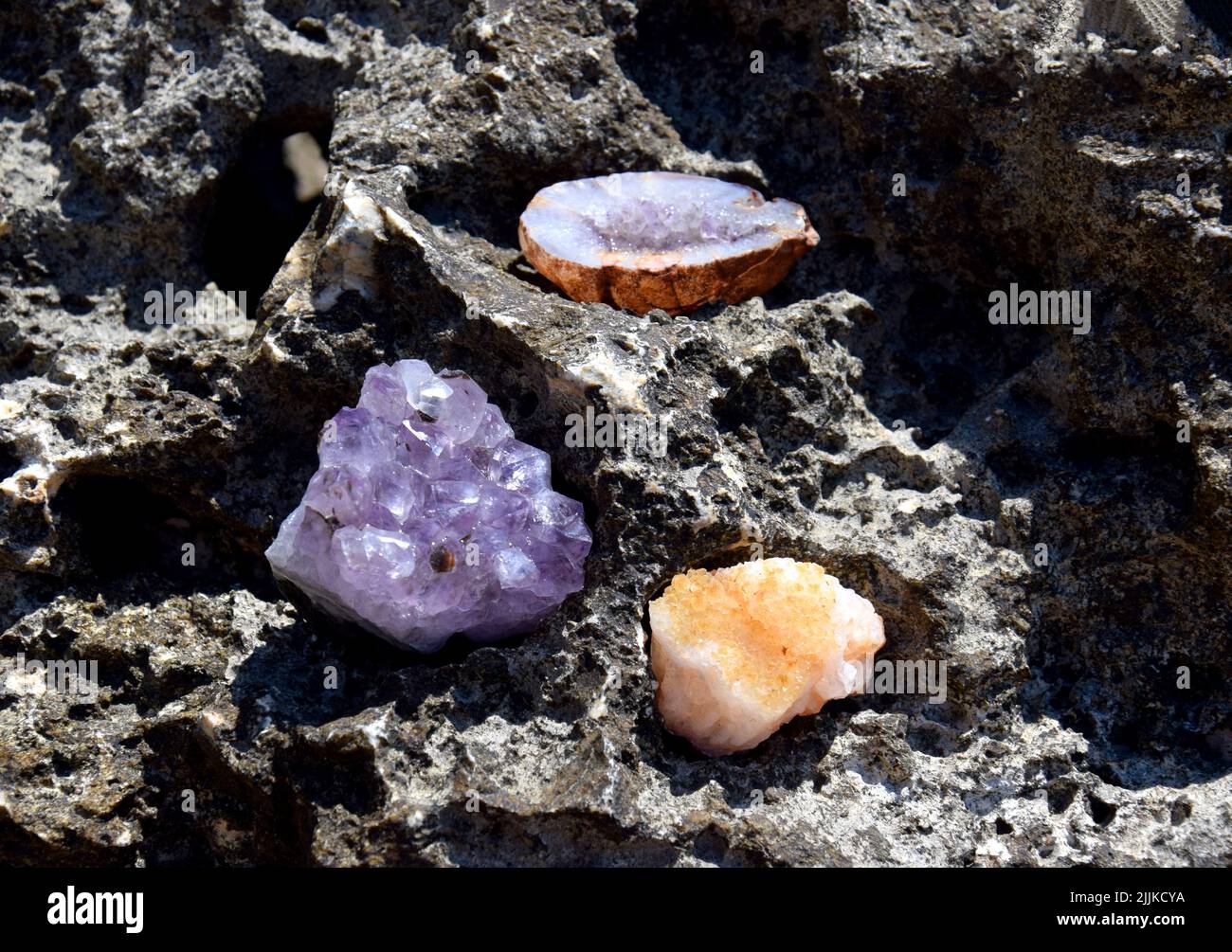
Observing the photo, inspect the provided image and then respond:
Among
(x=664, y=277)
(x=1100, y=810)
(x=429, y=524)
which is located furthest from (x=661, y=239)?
(x=1100, y=810)

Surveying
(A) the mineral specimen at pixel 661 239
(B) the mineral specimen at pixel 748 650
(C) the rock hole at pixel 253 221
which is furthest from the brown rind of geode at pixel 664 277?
(C) the rock hole at pixel 253 221

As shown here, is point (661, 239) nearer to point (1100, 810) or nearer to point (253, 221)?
point (253, 221)

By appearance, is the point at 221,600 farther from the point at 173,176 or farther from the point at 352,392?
the point at 173,176

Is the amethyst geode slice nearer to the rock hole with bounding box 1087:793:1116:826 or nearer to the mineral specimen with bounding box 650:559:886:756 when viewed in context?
the mineral specimen with bounding box 650:559:886:756

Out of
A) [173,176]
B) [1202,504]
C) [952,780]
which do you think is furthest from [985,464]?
[173,176]

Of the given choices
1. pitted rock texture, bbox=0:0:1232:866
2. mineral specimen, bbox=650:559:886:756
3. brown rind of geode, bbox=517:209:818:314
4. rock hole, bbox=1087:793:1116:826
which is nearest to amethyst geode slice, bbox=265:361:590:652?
pitted rock texture, bbox=0:0:1232:866
